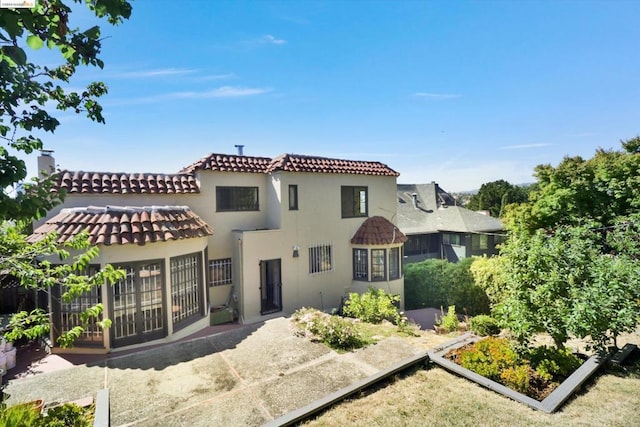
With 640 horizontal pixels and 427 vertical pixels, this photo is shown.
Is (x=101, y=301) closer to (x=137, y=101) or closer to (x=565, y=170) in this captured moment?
(x=137, y=101)

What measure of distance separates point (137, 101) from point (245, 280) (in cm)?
885

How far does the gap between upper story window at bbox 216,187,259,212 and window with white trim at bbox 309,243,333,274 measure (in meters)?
3.72

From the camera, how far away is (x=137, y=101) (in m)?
12.4

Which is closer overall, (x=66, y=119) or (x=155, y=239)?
(x=66, y=119)

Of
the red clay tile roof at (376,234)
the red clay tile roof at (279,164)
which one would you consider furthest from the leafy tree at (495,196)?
the red clay tile roof at (279,164)

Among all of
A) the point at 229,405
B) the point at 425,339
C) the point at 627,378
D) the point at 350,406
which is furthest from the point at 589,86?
the point at 229,405

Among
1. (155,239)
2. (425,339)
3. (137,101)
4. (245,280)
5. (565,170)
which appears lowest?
(425,339)

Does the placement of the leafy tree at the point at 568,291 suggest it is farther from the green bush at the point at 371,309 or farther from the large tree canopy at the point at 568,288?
the green bush at the point at 371,309

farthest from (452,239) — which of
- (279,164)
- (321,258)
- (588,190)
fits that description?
(279,164)

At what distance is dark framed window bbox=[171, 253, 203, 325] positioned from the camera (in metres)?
10.7

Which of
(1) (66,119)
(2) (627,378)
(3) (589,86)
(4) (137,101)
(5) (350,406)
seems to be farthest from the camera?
(3) (589,86)

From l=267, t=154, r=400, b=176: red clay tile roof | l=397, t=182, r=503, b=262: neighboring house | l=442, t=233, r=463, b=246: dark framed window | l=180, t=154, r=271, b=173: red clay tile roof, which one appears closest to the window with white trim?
l=267, t=154, r=400, b=176: red clay tile roof

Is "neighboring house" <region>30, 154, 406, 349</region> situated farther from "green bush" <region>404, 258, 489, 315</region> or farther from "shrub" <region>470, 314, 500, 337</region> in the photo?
"shrub" <region>470, 314, 500, 337</region>

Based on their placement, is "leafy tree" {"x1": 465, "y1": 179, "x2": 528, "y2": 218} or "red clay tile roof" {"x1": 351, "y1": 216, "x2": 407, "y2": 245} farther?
"leafy tree" {"x1": 465, "y1": 179, "x2": 528, "y2": 218}
